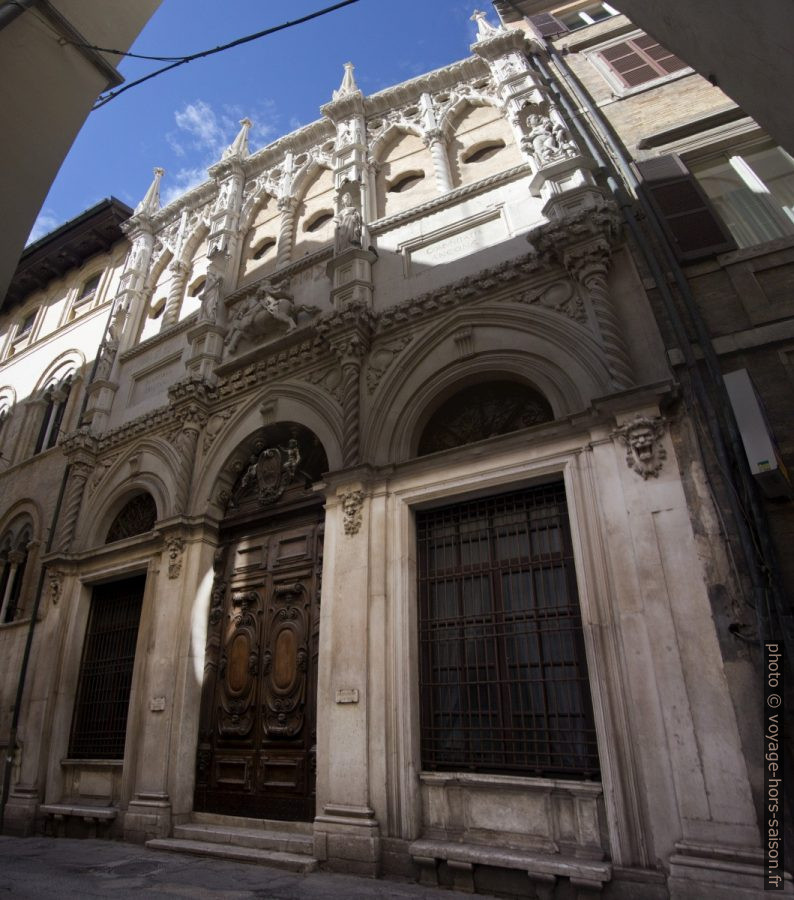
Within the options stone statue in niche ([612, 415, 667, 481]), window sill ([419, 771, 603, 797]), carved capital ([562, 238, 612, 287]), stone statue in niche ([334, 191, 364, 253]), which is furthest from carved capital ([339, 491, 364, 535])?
stone statue in niche ([334, 191, 364, 253])

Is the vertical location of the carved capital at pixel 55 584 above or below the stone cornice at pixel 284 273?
below

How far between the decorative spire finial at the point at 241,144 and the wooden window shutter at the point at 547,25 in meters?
6.73

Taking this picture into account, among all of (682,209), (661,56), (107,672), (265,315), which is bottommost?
(107,672)

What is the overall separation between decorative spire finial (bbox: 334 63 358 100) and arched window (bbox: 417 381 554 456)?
26.0 ft

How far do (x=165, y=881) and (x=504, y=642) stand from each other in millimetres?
3639

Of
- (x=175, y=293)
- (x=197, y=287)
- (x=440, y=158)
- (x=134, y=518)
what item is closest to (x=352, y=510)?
(x=134, y=518)

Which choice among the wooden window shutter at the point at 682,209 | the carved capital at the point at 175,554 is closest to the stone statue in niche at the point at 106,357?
the carved capital at the point at 175,554

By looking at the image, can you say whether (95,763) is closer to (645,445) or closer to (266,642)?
(266,642)

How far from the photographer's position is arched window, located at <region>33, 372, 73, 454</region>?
43.4 ft

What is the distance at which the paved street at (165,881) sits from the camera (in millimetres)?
4594

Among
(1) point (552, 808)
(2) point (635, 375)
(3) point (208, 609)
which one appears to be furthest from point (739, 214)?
(3) point (208, 609)

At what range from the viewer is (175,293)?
493 inches

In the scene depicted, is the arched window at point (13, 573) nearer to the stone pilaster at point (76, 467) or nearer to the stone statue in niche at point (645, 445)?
the stone pilaster at point (76, 467)

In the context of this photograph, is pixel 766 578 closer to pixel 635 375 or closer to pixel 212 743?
pixel 635 375
